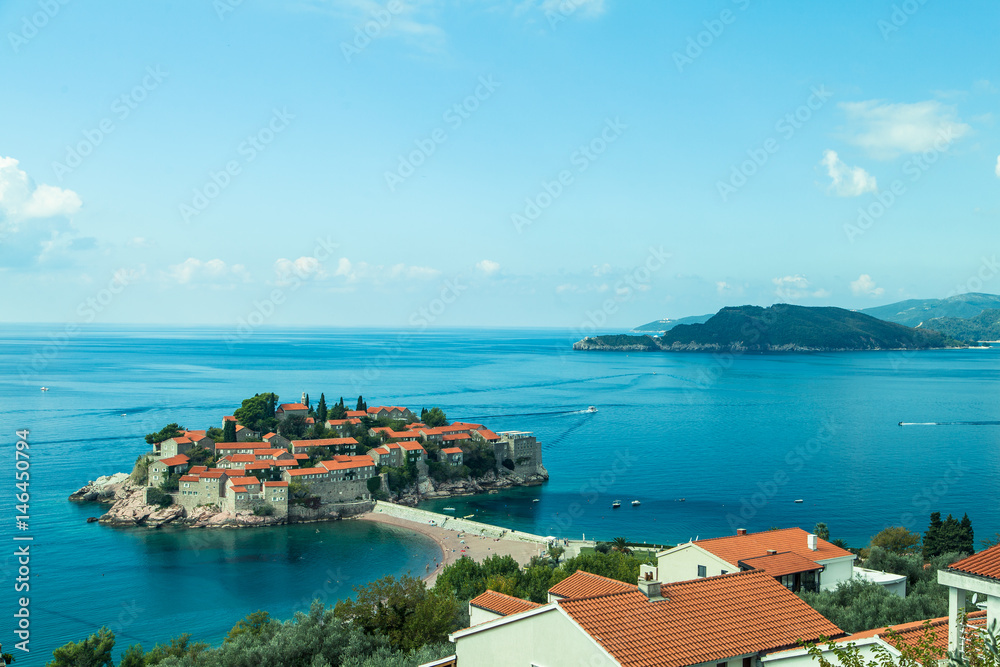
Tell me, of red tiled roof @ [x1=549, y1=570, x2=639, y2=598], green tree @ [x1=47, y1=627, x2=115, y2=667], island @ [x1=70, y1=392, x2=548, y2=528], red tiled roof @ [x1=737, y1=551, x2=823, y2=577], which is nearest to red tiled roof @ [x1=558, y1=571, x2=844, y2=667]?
red tiled roof @ [x1=549, y1=570, x2=639, y2=598]

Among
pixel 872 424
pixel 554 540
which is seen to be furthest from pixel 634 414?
pixel 554 540

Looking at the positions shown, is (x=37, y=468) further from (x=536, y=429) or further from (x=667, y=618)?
(x=667, y=618)

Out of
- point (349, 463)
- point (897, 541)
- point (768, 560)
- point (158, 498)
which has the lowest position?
point (158, 498)

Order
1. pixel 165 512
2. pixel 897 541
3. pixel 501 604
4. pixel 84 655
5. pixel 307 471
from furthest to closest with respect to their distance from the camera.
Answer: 1. pixel 307 471
2. pixel 165 512
3. pixel 897 541
4. pixel 84 655
5. pixel 501 604

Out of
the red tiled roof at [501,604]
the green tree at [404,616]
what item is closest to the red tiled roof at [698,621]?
the red tiled roof at [501,604]

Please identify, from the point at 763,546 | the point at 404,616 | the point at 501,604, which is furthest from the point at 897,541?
the point at 404,616

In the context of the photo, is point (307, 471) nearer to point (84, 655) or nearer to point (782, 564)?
point (84, 655)

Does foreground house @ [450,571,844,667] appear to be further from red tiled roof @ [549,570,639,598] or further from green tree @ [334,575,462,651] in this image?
green tree @ [334,575,462,651]
